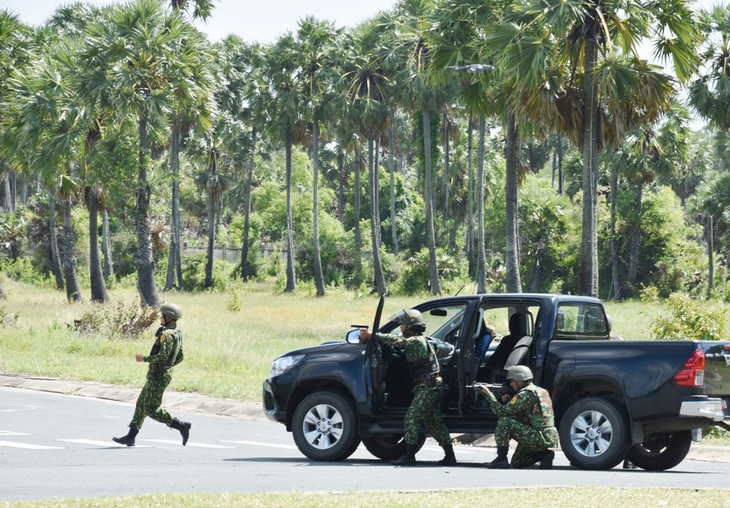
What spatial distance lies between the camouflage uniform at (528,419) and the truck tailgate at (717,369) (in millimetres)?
1539

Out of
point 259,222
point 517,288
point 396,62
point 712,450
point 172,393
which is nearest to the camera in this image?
point 712,450

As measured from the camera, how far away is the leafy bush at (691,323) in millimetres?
18766

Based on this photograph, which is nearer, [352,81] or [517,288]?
[517,288]

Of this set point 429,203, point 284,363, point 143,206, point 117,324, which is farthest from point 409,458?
point 429,203

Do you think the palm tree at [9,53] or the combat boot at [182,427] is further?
the palm tree at [9,53]

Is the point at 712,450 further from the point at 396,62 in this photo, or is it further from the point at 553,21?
the point at 396,62

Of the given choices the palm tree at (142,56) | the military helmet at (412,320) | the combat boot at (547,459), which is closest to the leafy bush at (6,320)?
the palm tree at (142,56)

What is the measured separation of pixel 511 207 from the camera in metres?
32.0

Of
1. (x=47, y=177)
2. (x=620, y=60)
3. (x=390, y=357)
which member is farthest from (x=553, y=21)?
(x=47, y=177)

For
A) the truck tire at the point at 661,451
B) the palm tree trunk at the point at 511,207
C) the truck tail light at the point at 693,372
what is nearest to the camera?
the truck tail light at the point at 693,372

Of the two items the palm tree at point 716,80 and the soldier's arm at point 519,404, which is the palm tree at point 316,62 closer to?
the palm tree at point 716,80

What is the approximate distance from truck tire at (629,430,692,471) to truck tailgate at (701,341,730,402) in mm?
1032

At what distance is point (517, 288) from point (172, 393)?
1332 centimetres

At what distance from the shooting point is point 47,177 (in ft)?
129
